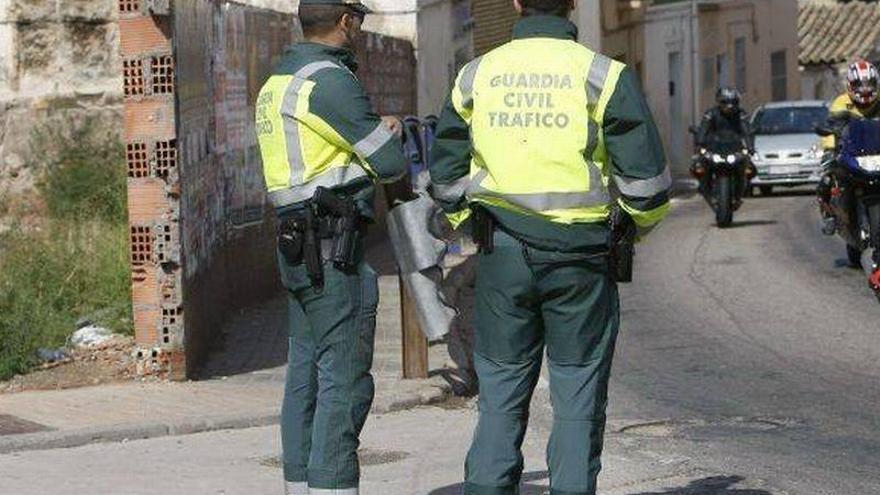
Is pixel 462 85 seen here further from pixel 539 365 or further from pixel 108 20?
pixel 108 20

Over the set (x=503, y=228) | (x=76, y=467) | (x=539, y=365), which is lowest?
(x=76, y=467)

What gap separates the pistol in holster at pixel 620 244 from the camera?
24.0ft

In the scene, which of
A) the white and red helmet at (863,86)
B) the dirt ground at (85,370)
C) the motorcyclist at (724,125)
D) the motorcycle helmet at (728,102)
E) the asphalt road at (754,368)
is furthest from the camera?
the motorcycle helmet at (728,102)

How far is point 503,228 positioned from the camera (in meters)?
7.37

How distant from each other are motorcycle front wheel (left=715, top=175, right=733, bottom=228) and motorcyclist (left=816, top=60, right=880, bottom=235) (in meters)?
7.50

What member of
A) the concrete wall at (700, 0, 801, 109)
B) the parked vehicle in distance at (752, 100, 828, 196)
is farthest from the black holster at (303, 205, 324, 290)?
the concrete wall at (700, 0, 801, 109)

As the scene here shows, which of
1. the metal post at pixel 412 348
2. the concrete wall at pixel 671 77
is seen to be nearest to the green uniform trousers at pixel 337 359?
A: the metal post at pixel 412 348

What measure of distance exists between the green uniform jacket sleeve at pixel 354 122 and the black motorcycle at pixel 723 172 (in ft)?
66.6

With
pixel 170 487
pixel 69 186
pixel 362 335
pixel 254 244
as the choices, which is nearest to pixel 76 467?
pixel 170 487

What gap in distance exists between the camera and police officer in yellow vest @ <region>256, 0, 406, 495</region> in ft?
26.0

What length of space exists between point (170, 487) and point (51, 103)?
379 inches

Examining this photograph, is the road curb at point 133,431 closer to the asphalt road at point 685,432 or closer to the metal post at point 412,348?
the asphalt road at point 685,432

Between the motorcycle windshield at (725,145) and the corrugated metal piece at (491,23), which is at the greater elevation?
the corrugated metal piece at (491,23)

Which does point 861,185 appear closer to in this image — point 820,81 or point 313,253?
point 313,253
